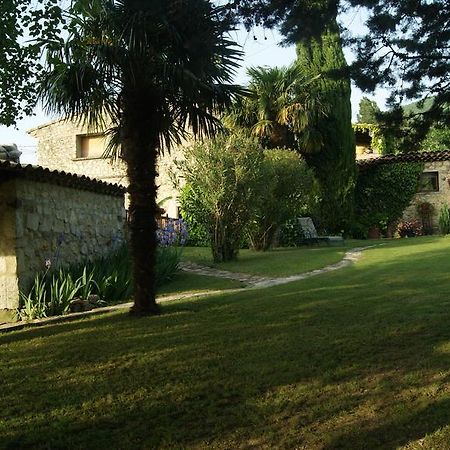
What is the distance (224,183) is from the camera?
13836mm

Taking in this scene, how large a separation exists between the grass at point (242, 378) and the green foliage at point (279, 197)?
8.69m

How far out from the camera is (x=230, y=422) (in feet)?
12.8

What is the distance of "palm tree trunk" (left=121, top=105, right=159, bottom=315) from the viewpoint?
7.67 m

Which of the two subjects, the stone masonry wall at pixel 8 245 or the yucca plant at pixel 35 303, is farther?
the stone masonry wall at pixel 8 245

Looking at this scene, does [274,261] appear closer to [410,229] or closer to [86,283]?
[86,283]

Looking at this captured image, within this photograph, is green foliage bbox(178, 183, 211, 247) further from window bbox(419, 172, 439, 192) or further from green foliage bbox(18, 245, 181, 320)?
window bbox(419, 172, 439, 192)

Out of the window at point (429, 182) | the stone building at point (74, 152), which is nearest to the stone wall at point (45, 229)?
the stone building at point (74, 152)

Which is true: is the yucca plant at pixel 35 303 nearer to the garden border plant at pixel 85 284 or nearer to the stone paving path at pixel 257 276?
the garden border plant at pixel 85 284

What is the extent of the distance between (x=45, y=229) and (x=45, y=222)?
12cm

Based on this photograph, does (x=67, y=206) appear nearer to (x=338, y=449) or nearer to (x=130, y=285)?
(x=130, y=285)

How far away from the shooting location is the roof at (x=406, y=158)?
2450cm

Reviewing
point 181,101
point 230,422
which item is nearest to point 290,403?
point 230,422

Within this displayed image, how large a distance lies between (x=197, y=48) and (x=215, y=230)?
833 centimetres

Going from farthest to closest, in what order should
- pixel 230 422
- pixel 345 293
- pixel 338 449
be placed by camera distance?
pixel 345 293, pixel 230 422, pixel 338 449
